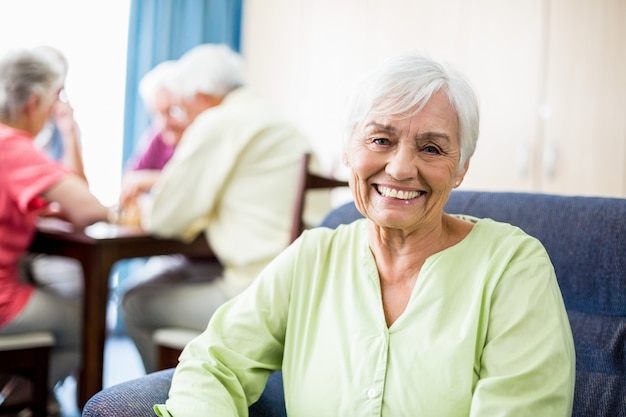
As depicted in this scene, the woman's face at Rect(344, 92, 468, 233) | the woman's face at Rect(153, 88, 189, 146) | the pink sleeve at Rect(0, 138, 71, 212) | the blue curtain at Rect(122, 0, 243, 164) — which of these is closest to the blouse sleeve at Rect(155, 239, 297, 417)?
the woman's face at Rect(344, 92, 468, 233)

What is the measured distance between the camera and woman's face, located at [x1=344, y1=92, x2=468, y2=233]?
1306mm

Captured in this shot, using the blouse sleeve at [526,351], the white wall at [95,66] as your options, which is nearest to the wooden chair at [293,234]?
the blouse sleeve at [526,351]

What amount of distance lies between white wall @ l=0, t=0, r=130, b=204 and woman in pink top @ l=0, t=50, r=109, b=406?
1.49 meters

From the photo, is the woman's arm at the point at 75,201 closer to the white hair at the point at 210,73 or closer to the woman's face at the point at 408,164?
the white hair at the point at 210,73

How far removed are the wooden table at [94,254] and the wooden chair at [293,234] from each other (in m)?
Result: 0.19

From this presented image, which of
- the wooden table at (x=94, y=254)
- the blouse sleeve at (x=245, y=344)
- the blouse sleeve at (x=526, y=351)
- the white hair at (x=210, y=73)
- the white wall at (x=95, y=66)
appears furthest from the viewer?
the white wall at (x=95, y=66)

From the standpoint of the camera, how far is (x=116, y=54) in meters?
4.16

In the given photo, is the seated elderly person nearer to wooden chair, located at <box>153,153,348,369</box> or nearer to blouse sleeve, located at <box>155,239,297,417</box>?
wooden chair, located at <box>153,153,348,369</box>

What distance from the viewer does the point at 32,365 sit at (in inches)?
95.2

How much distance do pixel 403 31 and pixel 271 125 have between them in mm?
1281

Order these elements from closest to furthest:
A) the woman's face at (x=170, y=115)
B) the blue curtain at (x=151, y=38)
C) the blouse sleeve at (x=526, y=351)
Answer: the blouse sleeve at (x=526, y=351) < the woman's face at (x=170, y=115) < the blue curtain at (x=151, y=38)

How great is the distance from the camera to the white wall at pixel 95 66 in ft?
13.1

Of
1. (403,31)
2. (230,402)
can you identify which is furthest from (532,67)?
(230,402)

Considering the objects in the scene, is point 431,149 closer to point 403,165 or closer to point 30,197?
point 403,165
